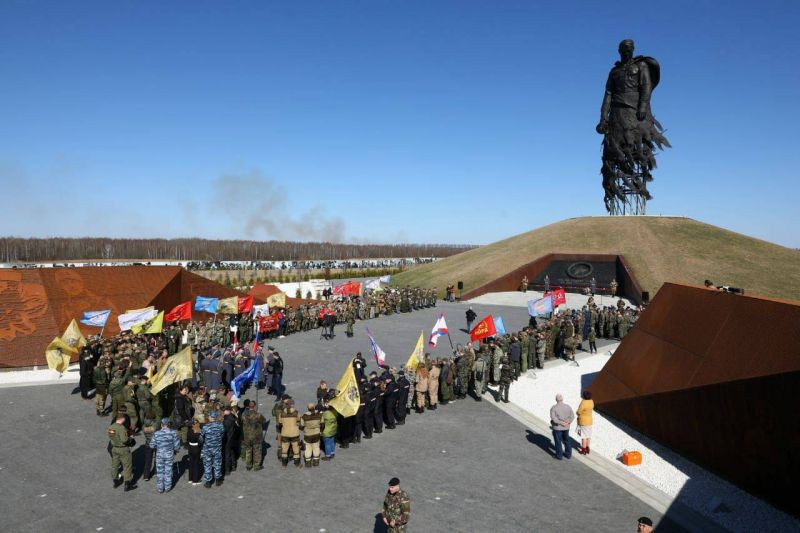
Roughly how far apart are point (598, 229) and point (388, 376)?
3977 centimetres

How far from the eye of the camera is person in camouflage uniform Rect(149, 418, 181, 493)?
9562 mm

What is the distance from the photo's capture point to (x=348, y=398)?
449 inches

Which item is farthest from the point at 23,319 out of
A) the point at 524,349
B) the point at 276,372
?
the point at 524,349

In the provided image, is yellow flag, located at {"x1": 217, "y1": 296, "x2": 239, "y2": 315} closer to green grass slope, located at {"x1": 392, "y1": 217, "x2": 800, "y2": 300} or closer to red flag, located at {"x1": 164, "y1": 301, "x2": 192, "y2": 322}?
red flag, located at {"x1": 164, "y1": 301, "x2": 192, "y2": 322}

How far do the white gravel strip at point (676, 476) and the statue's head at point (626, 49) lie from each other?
133ft

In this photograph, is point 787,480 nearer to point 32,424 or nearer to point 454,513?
point 454,513

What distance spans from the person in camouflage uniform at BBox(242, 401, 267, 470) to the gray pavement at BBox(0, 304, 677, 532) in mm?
264

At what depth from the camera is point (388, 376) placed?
1362 centimetres

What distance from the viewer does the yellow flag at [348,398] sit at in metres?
11.3

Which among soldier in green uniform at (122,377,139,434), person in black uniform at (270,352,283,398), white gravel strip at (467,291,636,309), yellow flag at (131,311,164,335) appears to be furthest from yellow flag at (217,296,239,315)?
white gravel strip at (467,291,636,309)

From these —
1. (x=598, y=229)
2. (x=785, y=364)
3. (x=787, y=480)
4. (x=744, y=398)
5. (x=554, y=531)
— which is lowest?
(x=554, y=531)

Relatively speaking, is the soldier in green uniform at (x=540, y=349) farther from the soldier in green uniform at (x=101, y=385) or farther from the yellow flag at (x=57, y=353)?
the yellow flag at (x=57, y=353)

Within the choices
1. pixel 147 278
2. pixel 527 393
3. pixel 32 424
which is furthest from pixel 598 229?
pixel 32 424

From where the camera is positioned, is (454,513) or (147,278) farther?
(147,278)
